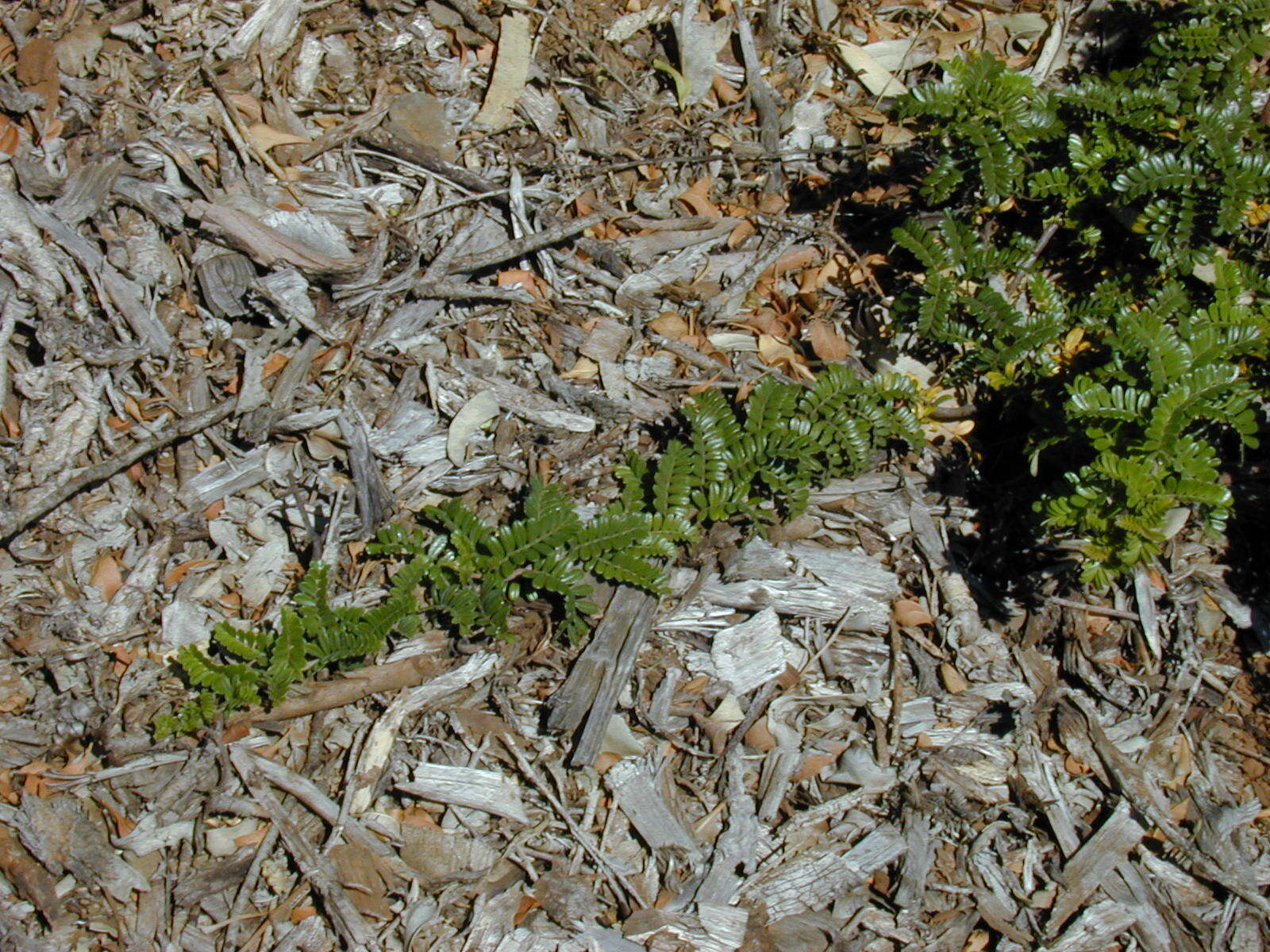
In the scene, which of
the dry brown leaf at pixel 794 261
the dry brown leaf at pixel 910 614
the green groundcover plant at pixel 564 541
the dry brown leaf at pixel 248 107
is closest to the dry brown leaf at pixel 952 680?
the dry brown leaf at pixel 910 614

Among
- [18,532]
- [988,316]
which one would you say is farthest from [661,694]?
[18,532]

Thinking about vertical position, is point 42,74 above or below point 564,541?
above

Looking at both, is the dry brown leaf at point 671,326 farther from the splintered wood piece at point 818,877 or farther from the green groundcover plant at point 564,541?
the splintered wood piece at point 818,877

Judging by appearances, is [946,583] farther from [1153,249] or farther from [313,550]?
[313,550]

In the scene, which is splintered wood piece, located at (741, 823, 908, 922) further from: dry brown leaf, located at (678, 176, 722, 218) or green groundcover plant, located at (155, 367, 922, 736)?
dry brown leaf, located at (678, 176, 722, 218)

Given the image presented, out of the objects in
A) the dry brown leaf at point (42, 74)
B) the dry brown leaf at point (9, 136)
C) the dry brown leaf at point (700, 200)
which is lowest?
the dry brown leaf at point (700, 200)

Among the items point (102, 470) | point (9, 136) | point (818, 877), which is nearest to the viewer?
point (818, 877)

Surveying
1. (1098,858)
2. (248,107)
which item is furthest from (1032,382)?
(248,107)

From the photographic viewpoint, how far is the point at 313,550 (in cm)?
281

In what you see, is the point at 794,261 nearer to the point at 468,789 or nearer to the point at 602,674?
the point at 602,674

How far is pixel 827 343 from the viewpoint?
3.15 meters

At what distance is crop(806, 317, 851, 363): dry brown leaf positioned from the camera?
3139mm

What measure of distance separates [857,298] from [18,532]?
2696mm

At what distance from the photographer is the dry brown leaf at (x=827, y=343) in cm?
314
